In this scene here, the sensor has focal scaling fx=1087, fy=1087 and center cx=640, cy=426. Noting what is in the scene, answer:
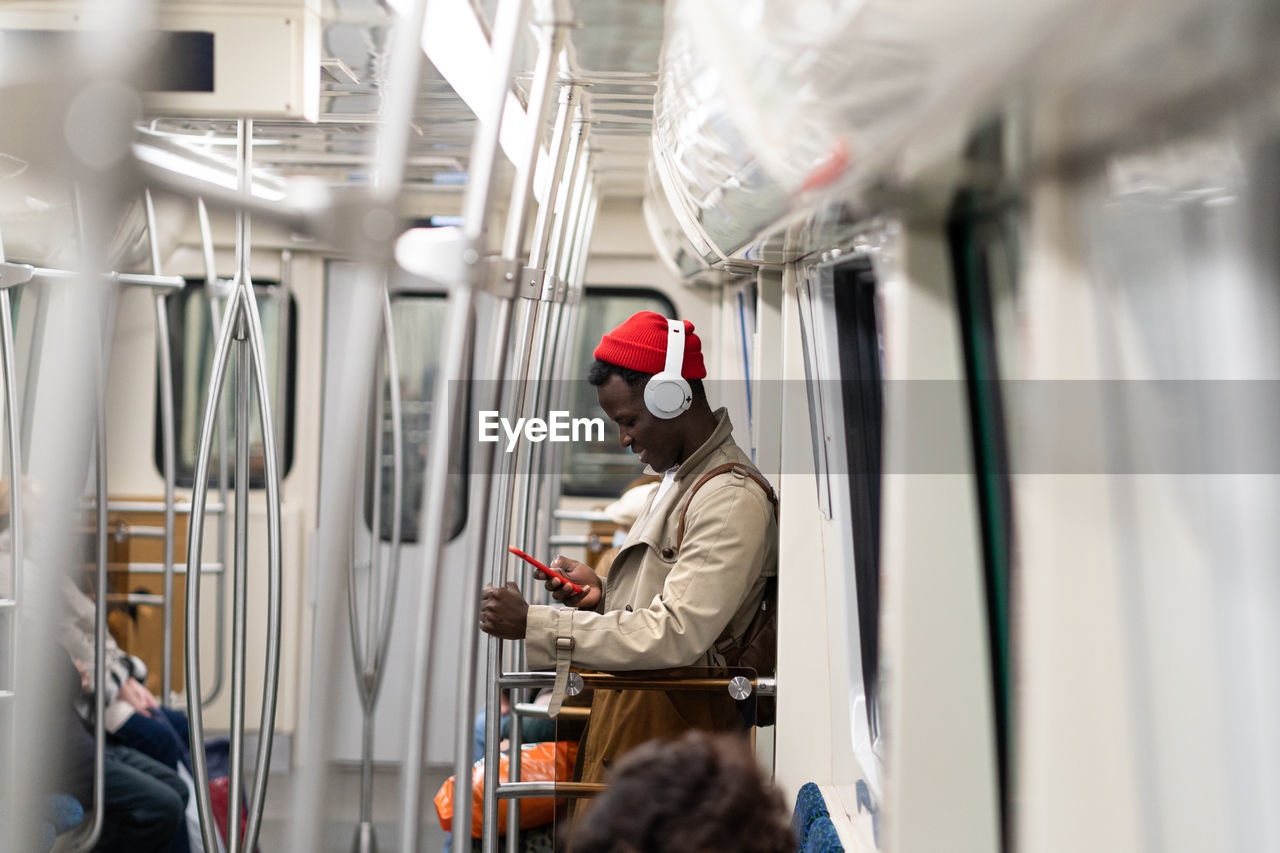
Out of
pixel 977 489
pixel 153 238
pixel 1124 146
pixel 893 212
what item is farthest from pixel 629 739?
pixel 153 238

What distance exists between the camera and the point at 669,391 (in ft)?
6.79

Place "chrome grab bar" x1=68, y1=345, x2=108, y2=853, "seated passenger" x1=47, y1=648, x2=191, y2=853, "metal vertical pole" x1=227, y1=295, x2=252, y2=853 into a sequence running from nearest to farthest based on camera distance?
"chrome grab bar" x1=68, y1=345, x2=108, y2=853 → "metal vertical pole" x1=227, y1=295, x2=252, y2=853 → "seated passenger" x1=47, y1=648, x2=191, y2=853

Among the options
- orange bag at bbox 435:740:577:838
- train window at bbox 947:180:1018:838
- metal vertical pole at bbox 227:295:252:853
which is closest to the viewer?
train window at bbox 947:180:1018:838

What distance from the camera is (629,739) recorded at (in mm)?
1995

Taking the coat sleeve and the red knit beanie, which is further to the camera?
the red knit beanie

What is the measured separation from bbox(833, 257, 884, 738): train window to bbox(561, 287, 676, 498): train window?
10.3ft

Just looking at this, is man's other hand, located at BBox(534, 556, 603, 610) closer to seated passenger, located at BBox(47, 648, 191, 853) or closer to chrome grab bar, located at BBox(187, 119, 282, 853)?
chrome grab bar, located at BBox(187, 119, 282, 853)

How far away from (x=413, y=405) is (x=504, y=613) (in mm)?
3307

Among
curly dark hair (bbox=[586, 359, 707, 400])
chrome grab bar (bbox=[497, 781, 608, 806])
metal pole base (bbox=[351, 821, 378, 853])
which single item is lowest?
metal pole base (bbox=[351, 821, 378, 853])

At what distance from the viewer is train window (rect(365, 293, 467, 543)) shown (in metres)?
4.98

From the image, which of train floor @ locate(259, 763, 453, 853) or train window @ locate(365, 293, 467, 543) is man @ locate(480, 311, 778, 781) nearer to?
train floor @ locate(259, 763, 453, 853)

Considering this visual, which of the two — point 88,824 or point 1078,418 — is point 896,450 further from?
point 88,824

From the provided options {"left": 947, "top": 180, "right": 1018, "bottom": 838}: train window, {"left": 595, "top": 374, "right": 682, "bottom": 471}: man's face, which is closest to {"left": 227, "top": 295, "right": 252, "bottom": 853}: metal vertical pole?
{"left": 595, "top": 374, "right": 682, "bottom": 471}: man's face

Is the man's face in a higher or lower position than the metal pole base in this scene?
higher
